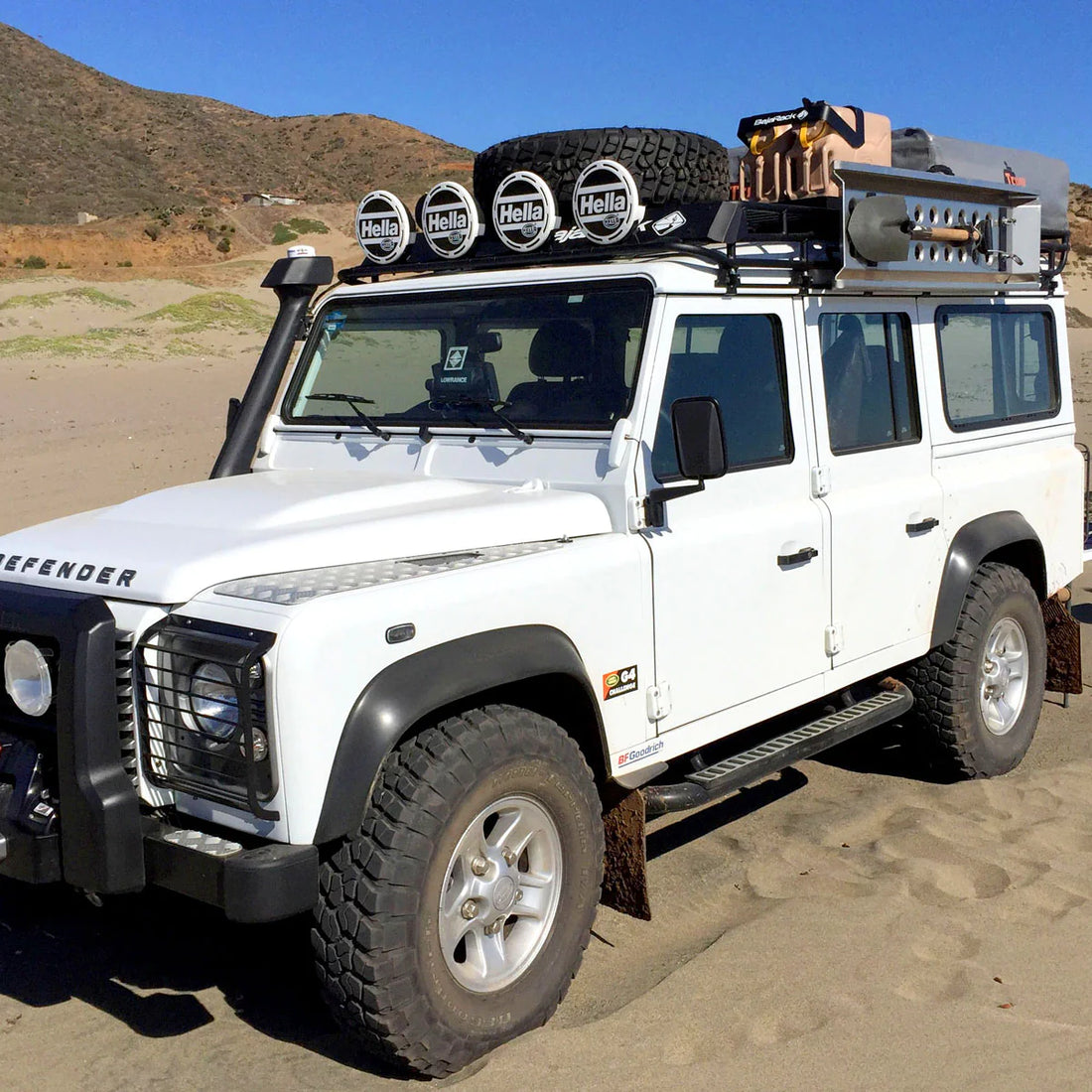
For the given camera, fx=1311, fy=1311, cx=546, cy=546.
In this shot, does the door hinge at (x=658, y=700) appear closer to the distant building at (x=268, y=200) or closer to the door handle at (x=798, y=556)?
the door handle at (x=798, y=556)

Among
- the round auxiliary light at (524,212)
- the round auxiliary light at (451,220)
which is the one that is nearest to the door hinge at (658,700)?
the round auxiliary light at (524,212)

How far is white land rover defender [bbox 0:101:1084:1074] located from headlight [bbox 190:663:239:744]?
1 centimetres

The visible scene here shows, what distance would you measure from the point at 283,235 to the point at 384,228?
42.0 m

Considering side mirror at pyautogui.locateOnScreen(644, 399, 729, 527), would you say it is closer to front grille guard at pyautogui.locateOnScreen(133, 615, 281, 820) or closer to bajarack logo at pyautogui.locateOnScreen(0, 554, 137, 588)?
front grille guard at pyautogui.locateOnScreen(133, 615, 281, 820)

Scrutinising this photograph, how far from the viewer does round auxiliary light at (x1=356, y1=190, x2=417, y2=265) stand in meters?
4.90

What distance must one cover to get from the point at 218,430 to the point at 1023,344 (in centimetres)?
1158

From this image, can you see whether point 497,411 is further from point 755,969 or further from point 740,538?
point 755,969

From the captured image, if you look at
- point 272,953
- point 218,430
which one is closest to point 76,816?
point 272,953

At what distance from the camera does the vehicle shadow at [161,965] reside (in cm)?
362

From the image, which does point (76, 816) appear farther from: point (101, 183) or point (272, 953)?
point (101, 183)

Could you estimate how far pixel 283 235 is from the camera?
4503 centimetres

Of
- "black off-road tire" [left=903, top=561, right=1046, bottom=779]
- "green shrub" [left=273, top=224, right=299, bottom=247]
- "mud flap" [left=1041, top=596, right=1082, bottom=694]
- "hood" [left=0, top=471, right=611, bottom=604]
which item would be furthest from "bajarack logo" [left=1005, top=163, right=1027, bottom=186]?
"green shrub" [left=273, top=224, right=299, bottom=247]

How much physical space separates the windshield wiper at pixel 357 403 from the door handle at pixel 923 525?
77.6 inches

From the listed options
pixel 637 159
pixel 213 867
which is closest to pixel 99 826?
pixel 213 867
